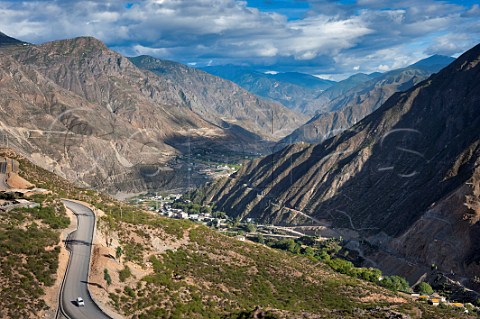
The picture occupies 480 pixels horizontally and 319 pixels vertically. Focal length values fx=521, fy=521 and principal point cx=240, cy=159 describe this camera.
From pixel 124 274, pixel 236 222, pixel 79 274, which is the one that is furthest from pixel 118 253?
pixel 236 222

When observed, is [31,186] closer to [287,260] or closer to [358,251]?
[287,260]

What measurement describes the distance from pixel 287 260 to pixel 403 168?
2804 inches

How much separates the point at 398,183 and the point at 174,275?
8176cm

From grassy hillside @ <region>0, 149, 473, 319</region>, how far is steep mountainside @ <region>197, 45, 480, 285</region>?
34962mm

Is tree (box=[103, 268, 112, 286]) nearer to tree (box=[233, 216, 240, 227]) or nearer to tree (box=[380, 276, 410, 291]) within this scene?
tree (box=[380, 276, 410, 291])

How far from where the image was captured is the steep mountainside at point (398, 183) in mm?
81625

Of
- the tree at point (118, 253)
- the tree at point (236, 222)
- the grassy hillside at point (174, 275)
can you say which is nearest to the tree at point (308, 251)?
the tree at point (236, 222)

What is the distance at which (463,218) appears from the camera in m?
79.6

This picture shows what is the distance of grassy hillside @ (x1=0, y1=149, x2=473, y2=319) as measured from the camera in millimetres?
32719

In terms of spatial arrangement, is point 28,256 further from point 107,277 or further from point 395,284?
point 395,284

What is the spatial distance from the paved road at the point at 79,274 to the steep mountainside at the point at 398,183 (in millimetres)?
54562

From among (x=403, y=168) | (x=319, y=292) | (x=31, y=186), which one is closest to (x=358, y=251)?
(x=403, y=168)

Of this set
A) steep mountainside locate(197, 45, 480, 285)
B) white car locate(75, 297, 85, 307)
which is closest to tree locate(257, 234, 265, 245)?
steep mountainside locate(197, 45, 480, 285)

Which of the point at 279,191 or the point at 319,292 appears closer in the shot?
the point at 319,292
